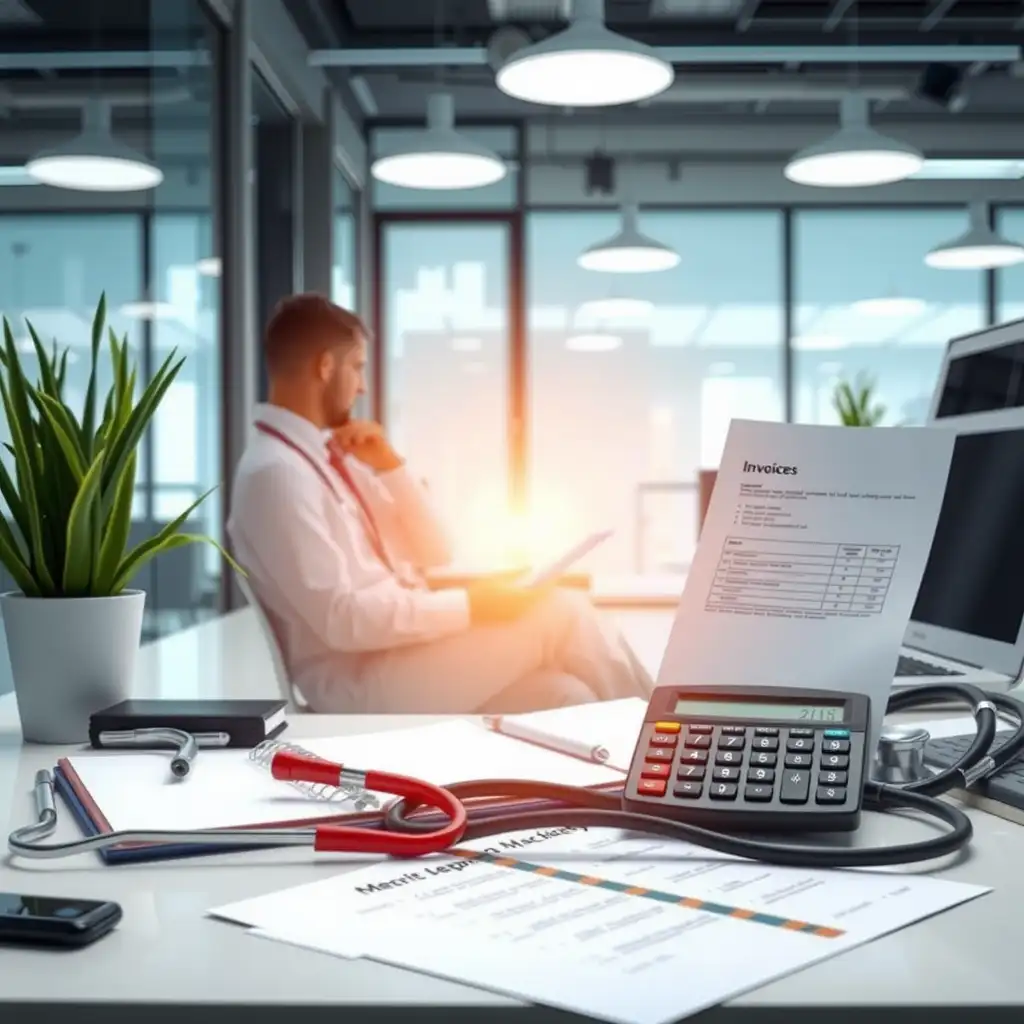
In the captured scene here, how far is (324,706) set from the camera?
7.23 ft

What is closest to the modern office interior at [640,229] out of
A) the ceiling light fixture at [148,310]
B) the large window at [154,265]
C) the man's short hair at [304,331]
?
the large window at [154,265]

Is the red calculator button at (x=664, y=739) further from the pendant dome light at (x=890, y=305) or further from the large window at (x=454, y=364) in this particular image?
the pendant dome light at (x=890, y=305)

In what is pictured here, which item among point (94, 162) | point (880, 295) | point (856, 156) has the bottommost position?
point (94, 162)

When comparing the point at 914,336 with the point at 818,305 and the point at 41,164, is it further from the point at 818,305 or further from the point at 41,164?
the point at 41,164

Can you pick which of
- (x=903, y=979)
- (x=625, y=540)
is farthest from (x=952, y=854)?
(x=625, y=540)

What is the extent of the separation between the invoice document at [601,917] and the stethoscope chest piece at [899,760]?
0.61 feet

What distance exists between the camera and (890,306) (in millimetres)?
7641

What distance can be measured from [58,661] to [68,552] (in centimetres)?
11

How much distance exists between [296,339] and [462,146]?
1.87m

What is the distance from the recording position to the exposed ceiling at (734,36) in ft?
19.0

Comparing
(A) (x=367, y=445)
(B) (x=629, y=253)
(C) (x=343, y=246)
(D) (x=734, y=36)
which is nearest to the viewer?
(A) (x=367, y=445)

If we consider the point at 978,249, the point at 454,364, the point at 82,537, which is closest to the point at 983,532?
the point at 82,537

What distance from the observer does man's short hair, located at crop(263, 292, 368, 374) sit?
2.60m

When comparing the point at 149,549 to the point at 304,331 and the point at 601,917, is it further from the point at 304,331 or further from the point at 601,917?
the point at 304,331
